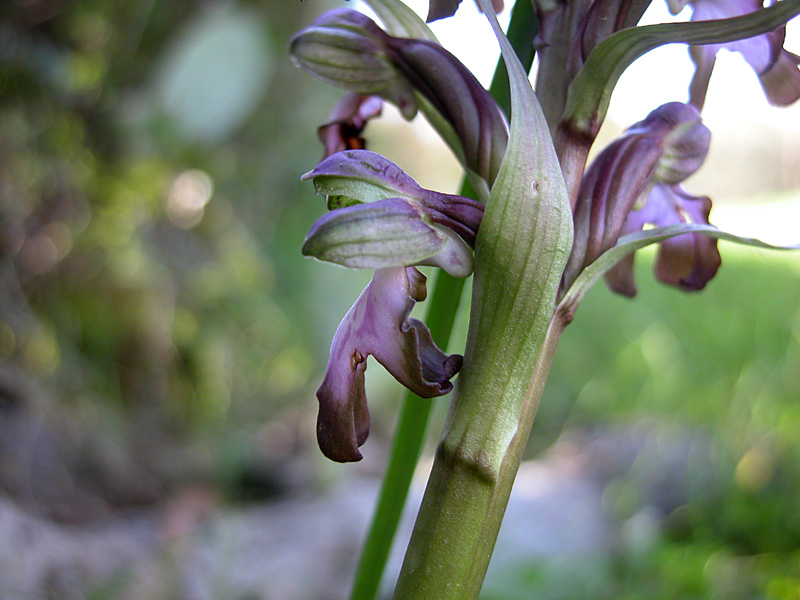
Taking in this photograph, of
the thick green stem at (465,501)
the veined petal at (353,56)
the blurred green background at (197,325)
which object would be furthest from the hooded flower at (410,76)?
the blurred green background at (197,325)

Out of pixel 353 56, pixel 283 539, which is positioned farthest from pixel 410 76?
pixel 283 539

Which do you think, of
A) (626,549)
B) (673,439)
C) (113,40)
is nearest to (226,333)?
(113,40)

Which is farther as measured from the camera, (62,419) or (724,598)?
(62,419)

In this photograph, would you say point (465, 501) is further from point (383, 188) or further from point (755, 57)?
point (755, 57)

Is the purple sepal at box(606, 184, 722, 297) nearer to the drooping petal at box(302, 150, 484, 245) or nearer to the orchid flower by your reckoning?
the orchid flower

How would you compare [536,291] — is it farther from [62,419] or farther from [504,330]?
[62,419]

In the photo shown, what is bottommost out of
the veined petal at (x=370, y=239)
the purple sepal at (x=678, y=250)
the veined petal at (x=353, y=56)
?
the veined petal at (x=370, y=239)

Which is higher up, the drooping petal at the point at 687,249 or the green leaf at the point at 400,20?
the green leaf at the point at 400,20

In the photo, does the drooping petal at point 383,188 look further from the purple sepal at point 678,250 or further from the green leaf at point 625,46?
the purple sepal at point 678,250
